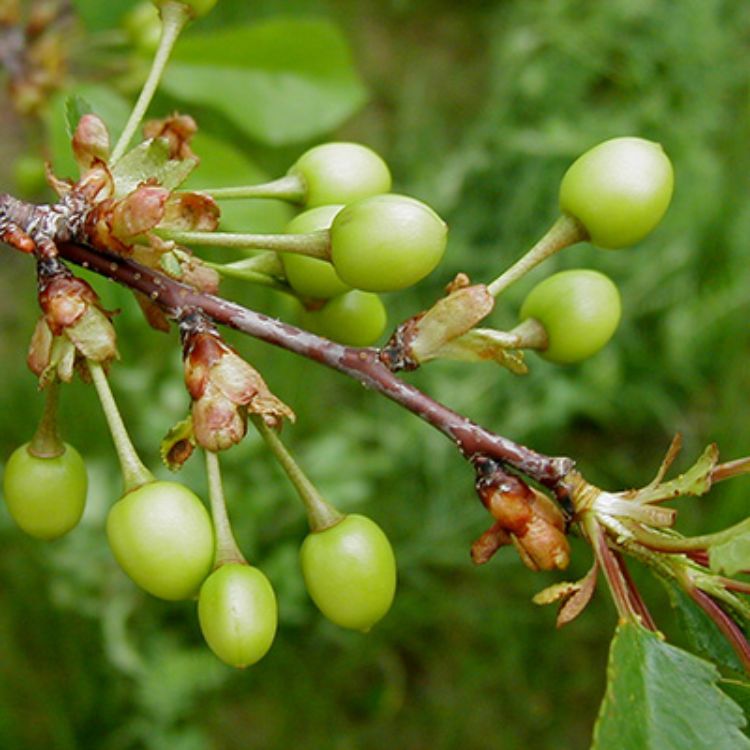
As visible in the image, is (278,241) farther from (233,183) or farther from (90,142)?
(233,183)

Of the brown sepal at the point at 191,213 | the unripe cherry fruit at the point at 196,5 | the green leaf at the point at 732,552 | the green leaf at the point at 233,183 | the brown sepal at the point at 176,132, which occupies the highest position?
the green leaf at the point at 233,183

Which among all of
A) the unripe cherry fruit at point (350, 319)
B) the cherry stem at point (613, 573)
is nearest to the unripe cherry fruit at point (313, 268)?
the unripe cherry fruit at point (350, 319)

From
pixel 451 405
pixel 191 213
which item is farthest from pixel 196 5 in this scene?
pixel 451 405

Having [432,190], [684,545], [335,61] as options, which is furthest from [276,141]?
[432,190]

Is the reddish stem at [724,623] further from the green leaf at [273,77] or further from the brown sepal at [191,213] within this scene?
the green leaf at [273,77]

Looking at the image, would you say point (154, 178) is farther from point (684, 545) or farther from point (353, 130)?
point (353, 130)

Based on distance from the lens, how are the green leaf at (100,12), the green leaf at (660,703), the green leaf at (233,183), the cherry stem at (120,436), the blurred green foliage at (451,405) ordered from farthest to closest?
the blurred green foliage at (451,405) < the green leaf at (100,12) < the green leaf at (233,183) < the cherry stem at (120,436) < the green leaf at (660,703)
